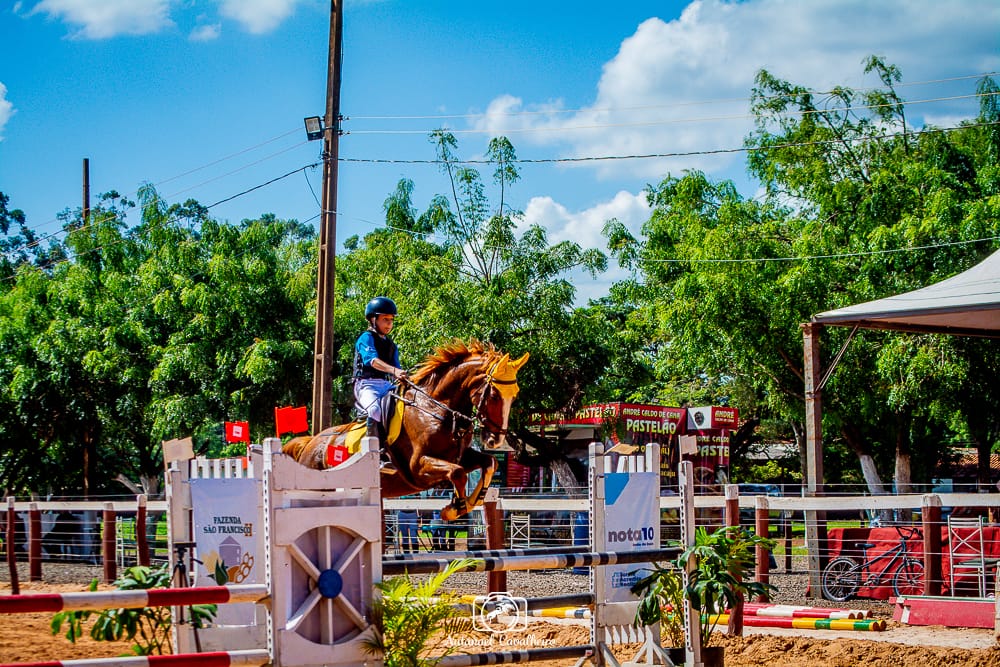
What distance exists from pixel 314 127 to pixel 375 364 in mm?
7919

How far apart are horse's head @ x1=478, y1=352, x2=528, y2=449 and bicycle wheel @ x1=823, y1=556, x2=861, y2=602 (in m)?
4.91

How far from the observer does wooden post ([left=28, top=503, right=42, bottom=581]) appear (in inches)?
641

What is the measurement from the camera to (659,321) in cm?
2156

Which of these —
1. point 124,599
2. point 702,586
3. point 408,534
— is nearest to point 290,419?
point 408,534

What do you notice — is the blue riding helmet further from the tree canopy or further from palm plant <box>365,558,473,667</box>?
the tree canopy

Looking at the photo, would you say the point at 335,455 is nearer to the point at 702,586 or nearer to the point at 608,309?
the point at 702,586

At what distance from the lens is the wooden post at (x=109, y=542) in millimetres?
15398

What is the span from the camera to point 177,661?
443 cm

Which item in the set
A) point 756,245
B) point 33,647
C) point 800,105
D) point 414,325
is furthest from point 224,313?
point 33,647

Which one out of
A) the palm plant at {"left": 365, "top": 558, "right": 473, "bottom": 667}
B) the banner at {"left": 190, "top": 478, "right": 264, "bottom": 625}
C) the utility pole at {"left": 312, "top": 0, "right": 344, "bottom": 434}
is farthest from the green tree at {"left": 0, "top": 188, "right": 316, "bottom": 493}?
the palm plant at {"left": 365, "top": 558, "right": 473, "bottom": 667}

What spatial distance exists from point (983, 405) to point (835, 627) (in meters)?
11.3

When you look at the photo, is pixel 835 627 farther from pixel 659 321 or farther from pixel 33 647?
pixel 659 321

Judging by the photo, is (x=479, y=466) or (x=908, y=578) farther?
(x=908, y=578)

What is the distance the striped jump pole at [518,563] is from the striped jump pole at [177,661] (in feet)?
2.66
